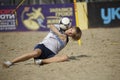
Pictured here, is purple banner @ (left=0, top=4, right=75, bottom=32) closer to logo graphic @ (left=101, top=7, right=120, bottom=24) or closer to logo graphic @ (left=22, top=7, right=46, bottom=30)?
logo graphic @ (left=22, top=7, right=46, bottom=30)

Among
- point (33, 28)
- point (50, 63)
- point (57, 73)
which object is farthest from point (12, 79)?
point (33, 28)

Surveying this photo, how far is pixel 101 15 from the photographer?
21297 mm

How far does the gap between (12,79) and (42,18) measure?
13.9 meters

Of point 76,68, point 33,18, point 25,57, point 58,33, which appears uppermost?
point 58,33

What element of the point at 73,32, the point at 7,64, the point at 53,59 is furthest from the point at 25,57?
the point at 73,32

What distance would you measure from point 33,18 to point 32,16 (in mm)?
129

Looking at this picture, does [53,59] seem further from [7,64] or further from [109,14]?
[109,14]

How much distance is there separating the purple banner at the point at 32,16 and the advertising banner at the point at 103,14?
1.10 metres

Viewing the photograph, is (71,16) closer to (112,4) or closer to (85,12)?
(85,12)

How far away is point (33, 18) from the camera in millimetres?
21406

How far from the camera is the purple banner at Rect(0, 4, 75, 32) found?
21.2m

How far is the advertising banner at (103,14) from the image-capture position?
69.9ft

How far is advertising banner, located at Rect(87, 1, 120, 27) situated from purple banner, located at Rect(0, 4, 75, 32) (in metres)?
1.10

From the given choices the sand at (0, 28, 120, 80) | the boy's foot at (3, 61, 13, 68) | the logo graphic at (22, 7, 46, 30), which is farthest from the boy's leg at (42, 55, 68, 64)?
the logo graphic at (22, 7, 46, 30)
